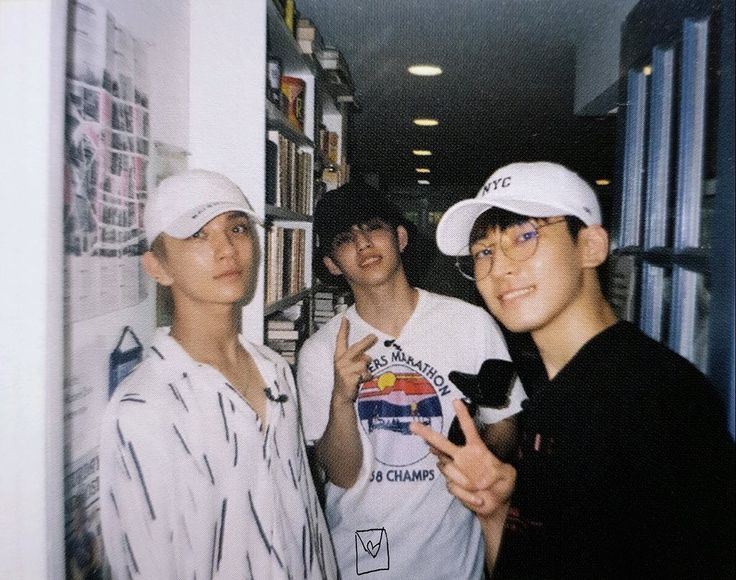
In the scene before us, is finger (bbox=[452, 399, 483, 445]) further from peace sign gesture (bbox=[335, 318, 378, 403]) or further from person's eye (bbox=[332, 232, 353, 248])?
person's eye (bbox=[332, 232, 353, 248])

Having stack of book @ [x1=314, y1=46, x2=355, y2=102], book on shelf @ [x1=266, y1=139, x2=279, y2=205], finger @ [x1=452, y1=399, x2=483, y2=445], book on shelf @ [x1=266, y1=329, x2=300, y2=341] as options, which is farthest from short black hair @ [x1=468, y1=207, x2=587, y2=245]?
stack of book @ [x1=314, y1=46, x2=355, y2=102]

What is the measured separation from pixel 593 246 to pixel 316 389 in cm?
83

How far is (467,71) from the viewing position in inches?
132

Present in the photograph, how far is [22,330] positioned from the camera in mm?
708

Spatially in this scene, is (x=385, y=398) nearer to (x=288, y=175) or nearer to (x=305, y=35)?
(x=288, y=175)

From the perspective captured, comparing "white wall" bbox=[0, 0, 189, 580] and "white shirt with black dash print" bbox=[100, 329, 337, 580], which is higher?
"white wall" bbox=[0, 0, 189, 580]

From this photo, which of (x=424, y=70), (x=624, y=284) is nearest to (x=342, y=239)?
(x=624, y=284)

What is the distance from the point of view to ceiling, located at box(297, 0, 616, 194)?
2.46 metres

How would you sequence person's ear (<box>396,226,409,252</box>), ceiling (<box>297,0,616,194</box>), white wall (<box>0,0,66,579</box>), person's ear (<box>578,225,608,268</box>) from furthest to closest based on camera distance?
ceiling (<box>297,0,616,194</box>)
person's ear (<box>396,226,409,252</box>)
person's ear (<box>578,225,608,268</box>)
white wall (<box>0,0,66,579</box>)

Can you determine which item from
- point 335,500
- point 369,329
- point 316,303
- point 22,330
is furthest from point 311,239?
point 22,330

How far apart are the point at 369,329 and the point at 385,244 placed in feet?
0.88

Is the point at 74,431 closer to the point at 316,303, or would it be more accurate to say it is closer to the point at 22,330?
the point at 22,330

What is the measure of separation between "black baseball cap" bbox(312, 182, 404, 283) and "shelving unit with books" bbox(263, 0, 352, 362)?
165 millimetres

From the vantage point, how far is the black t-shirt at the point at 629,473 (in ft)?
2.53
